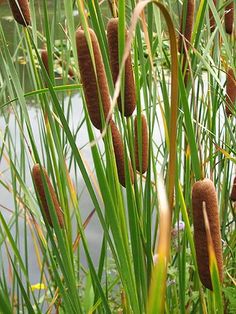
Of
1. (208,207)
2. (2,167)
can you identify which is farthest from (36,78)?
(2,167)

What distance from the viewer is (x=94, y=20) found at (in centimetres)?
48

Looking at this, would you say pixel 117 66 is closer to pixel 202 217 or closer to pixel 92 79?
pixel 92 79

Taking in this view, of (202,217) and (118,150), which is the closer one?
(202,217)

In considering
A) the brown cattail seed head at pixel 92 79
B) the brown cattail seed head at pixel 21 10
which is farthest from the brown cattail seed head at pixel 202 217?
the brown cattail seed head at pixel 21 10

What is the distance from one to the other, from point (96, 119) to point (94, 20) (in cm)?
9

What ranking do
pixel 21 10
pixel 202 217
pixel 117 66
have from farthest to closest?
pixel 21 10 < pixel 117 66 < pixel 202 217

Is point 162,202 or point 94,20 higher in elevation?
point 94,20

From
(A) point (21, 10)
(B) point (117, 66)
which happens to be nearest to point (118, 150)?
(B) point (117, 66)

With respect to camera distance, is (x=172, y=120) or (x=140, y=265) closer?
(x=172, y=120)

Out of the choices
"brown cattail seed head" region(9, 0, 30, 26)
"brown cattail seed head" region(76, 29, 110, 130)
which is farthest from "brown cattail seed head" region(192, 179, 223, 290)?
"brown cattail seed head" region(9, 0, 30, 26)

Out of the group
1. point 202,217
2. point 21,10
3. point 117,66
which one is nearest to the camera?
point 202,217

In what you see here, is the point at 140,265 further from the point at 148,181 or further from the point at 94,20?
the point at 94,20

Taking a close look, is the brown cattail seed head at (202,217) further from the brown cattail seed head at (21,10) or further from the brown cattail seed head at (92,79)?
the brown cattail seed head at (21,10)

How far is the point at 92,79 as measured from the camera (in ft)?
1.60
